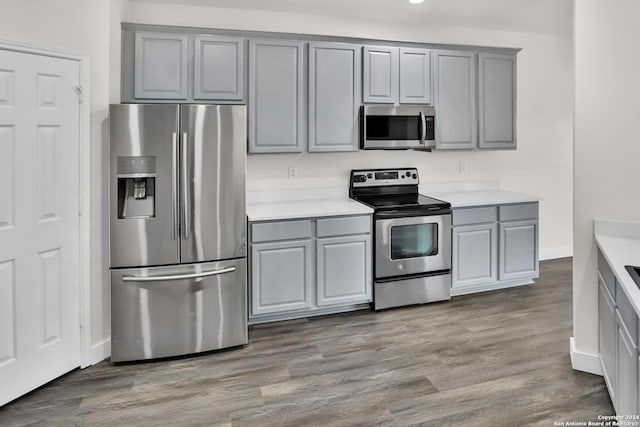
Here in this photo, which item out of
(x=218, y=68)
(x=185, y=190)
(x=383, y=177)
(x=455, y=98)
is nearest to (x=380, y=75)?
(x=455, y=98)

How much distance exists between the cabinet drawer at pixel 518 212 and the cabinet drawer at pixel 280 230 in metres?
1.95

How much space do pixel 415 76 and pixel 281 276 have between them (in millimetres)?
2244

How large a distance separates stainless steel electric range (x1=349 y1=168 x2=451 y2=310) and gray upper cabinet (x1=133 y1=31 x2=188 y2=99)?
1908 mm

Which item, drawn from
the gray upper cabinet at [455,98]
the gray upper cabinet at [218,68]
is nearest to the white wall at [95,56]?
the gray upper cabinet at [218,68]

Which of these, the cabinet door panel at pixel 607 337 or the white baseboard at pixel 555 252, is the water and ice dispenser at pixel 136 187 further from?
the white baseboard at pixel 555 252

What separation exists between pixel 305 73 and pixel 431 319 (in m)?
2.33

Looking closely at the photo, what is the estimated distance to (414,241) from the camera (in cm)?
392

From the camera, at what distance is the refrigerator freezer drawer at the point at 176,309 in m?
2.92

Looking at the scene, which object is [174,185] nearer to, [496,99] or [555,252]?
[496,99]

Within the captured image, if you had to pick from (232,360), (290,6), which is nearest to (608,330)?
(232,360)

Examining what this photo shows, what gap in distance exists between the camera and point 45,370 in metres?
2.64

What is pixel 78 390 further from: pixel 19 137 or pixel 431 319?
pixel 431 319

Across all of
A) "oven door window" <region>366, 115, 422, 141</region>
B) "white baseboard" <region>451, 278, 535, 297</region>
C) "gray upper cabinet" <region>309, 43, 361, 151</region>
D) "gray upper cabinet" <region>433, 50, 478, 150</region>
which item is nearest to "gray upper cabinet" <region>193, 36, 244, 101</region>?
"gray upper cabinet" <region>309, 43, 361, 151</region>

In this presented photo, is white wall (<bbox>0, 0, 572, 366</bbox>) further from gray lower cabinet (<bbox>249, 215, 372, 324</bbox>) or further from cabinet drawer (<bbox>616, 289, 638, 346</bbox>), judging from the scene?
cabinet drawer (<bbox>616, 289, 638, 346</bbox>)
